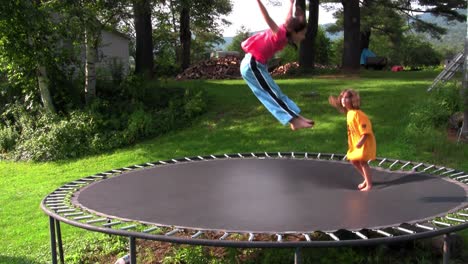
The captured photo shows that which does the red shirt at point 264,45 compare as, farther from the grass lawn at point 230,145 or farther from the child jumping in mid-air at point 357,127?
the grass lawn at point 230,145

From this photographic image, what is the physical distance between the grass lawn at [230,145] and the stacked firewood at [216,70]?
354 cm

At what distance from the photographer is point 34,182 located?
219 inches

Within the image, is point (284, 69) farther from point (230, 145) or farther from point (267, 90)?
point (267, 90)

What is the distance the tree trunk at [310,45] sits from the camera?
37.9 feet

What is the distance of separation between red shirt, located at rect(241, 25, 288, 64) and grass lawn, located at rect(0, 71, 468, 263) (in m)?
1.90

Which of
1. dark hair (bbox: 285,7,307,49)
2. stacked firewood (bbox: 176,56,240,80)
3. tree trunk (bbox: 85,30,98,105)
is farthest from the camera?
stacked firewood (bbox: 176,56,240,80)

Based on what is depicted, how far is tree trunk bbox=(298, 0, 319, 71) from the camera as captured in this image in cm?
1155

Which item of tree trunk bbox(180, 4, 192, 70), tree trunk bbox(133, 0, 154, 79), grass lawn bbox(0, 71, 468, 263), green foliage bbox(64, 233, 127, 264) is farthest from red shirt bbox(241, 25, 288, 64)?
tree trunk bbox(180, 4, 192, 70)

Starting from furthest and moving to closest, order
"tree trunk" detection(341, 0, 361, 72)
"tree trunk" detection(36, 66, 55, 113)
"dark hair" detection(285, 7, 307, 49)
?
"tree trunk" detection(341, 0, 361, 72), "tree trunk" detection(36, 66, 55, 113), "dark hair" detection(285, 7, 307, 49)

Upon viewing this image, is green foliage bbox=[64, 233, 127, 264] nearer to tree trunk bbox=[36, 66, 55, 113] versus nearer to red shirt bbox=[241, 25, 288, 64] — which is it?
red shirt bbox=[241, 25, 288, 64]

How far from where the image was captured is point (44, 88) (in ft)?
24.1

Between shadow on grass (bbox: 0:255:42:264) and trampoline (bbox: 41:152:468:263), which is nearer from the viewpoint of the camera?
trampoline (bbox: 41:152:468:263)

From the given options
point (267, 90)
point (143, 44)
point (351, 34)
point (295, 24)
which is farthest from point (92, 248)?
point (351, 34)

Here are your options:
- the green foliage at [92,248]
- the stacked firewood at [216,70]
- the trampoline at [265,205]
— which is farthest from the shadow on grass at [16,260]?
the stacked firewood at [216,70]
